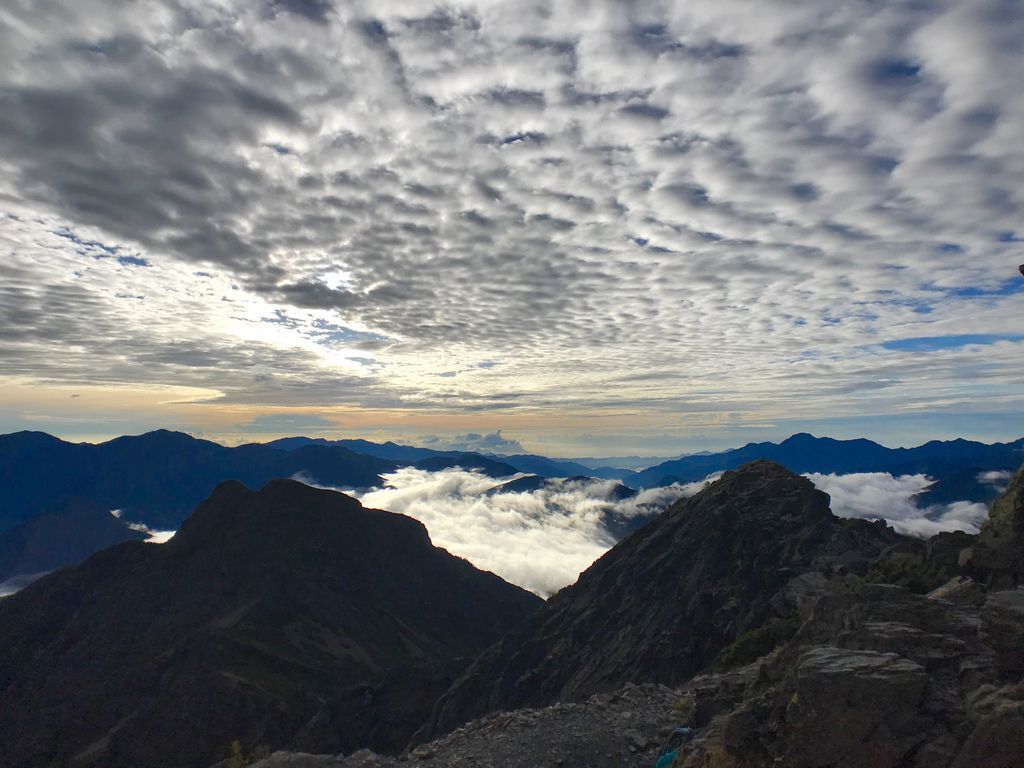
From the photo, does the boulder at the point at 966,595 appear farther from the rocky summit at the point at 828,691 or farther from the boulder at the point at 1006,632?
the boulder at the point at 1006,632

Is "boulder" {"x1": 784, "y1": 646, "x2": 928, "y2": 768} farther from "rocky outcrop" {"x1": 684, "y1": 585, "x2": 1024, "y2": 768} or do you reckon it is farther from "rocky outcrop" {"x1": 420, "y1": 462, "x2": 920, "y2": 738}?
"rocky outcrop" {"x1": 420, "y1": 462, "x2": 920, "y2": 738}

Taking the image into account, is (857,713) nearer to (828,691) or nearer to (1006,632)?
(828,691)

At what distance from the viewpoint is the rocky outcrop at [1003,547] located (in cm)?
3403

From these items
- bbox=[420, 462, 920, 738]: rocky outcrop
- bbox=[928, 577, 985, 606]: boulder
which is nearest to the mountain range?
bbox=[928, 577, 985, 606]: boulder

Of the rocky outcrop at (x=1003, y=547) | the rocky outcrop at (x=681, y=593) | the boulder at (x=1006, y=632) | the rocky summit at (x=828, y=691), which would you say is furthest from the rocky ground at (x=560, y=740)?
the rocky outcrop at (x=681, y=593)

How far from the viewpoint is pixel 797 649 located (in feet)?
93.2

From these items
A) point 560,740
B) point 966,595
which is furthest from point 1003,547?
point 560,740

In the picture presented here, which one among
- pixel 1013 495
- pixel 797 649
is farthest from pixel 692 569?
pixel 797 649

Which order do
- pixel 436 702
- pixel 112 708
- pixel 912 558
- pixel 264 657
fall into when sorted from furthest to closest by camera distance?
pixel 264 657
pixel 112 708
pixel 436 702
pixel 912 558

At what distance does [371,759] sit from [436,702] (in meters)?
124

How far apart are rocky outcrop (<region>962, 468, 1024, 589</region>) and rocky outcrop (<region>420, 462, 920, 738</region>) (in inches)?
1901

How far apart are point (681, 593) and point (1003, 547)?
93.0 meters

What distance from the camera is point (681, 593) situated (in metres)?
122

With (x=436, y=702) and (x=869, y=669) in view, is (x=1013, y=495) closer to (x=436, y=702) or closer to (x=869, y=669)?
(x=869, y=669)
